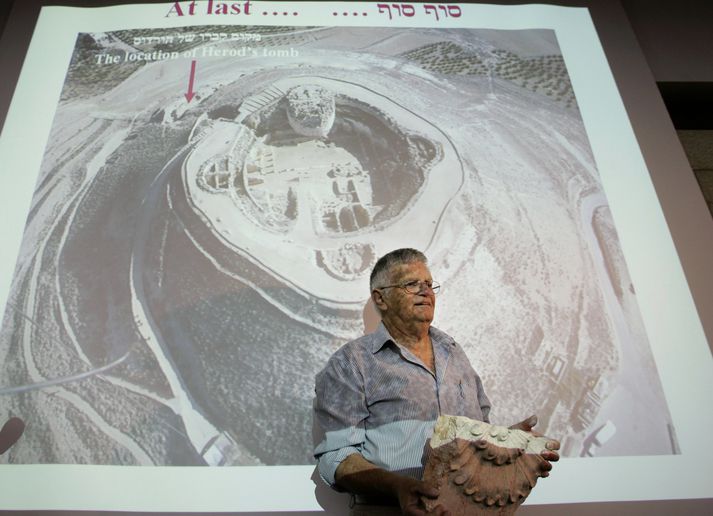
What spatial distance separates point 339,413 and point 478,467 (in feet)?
1.09

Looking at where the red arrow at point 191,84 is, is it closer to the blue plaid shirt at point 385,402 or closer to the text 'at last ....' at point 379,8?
the text 'at last ....' at point 379,8

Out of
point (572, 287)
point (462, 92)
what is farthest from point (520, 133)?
point (572, 287)

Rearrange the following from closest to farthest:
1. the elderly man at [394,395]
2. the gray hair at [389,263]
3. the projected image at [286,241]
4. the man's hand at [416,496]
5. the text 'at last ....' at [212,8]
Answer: the man's hand at [416,496]
the elderly man at [394,395]
the gray hair at [389,263]
the projected image at [286,241]
the text 'at last ....' at [212,8]

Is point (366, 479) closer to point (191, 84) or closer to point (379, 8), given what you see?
point (191, 84)

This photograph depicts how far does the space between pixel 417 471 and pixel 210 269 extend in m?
0.92

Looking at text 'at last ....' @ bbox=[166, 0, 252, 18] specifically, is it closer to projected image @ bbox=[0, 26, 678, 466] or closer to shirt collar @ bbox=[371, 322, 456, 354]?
projected image @ bbox=[0, 26, 678, 466]

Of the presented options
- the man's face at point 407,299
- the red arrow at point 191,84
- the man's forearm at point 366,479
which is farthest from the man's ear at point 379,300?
the red arrow at point 191,84

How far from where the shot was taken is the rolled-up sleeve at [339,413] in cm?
136

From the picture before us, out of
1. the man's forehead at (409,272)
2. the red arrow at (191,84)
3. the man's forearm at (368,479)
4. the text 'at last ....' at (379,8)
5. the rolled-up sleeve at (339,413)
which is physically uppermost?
the text 'at last ....' at (379,8)

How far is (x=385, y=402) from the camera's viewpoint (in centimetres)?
145

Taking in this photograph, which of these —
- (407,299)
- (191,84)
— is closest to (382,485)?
(407,299)

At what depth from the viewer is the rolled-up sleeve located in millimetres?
1364

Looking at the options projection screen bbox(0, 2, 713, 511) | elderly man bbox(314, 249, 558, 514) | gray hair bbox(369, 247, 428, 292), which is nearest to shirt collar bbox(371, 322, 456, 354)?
elderly man bbox(314, 249, 558, 514)

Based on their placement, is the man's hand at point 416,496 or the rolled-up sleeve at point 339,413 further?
the rolled-up sleeve at point 339,413
